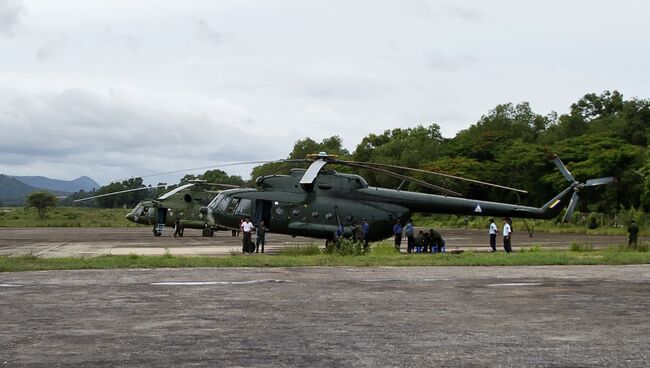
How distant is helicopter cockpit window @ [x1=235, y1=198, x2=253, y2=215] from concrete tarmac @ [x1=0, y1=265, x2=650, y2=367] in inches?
439

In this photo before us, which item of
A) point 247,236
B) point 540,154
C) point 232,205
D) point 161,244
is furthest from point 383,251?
point 540,154

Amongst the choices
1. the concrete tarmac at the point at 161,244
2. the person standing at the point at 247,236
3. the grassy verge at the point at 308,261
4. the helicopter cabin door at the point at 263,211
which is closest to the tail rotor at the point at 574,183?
the grassy verge at the point at 308,261

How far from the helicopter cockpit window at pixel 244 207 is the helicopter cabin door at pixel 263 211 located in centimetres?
37

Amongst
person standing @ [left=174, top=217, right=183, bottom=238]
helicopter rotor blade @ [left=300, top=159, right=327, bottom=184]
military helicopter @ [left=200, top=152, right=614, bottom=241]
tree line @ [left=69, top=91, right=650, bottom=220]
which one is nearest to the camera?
helicopter rotor blade @ [left=300, top=159, right=327, bottom=184]

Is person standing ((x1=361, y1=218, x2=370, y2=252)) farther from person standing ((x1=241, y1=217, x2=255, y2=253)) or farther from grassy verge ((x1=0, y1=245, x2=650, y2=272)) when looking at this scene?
person standing ((x1=241, y1=217, x2=255, y2=253))

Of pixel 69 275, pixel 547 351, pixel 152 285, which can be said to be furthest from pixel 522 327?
pixel 69 275

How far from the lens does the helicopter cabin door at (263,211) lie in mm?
29469

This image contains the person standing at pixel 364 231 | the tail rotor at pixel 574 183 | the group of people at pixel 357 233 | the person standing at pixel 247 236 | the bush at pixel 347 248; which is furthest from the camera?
the person standing at pixel 247 236

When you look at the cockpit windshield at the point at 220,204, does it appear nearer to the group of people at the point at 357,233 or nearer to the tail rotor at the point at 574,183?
the group of people at the point at 357,233

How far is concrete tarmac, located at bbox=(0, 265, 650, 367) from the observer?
856 centimetres

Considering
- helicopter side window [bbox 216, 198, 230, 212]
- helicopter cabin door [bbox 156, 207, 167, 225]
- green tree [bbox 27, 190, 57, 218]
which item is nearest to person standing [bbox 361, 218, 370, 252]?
helicopter side window [bbox 216, 198, 230, 212]

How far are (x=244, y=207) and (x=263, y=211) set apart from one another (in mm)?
927

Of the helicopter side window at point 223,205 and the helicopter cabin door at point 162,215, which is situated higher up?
the helicopter side window at point 223,205

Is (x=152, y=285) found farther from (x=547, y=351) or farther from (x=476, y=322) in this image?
(x=547, y=351)
